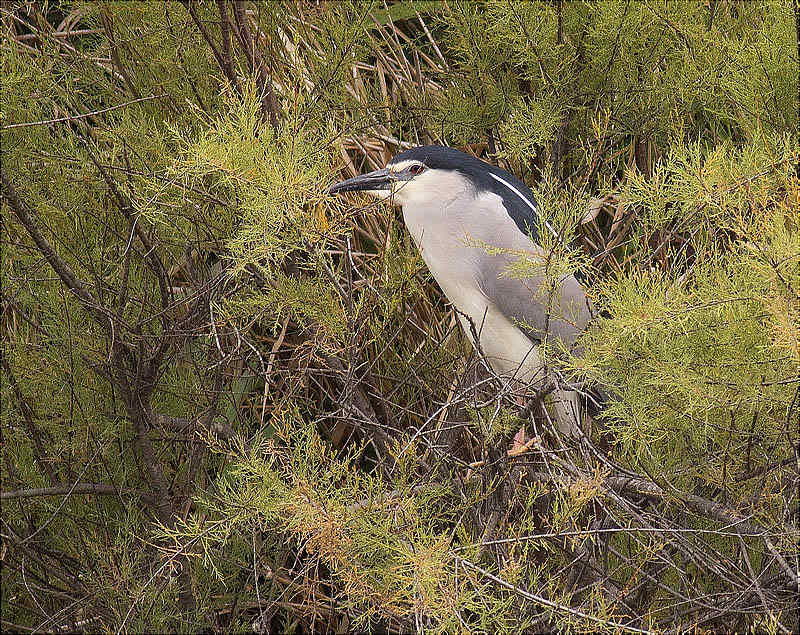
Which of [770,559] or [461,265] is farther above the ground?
[461,265]

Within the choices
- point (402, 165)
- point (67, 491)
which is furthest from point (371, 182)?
point (67, 491)

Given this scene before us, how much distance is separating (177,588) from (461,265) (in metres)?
0.64

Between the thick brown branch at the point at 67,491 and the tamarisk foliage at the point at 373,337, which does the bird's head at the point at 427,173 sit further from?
the thick brown branch at the point at 67,491

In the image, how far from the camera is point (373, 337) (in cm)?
112

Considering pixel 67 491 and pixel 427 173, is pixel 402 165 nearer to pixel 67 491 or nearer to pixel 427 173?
pixel 427 173

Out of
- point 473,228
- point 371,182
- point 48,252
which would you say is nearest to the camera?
point 48,252

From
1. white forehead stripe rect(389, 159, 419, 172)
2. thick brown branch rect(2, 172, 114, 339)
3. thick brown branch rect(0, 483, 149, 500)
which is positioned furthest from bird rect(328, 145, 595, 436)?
thick brown branch rect(0, 483, 149, 500)

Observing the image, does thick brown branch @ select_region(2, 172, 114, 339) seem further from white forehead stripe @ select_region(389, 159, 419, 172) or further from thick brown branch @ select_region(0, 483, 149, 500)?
white forehead stripe @ select_region(389, 159, 419, 172)

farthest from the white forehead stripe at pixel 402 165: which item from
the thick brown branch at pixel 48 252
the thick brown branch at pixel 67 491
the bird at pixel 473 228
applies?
the thick brown branch at pixel 67 491

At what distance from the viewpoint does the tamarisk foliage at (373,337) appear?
0.83 m

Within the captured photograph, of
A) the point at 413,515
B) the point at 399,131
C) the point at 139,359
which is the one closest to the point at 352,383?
the point at 413,515

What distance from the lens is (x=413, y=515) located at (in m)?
0.92

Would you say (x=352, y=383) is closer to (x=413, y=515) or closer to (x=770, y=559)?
(x=413, y=515)

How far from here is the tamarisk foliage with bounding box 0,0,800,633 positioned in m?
0.83
